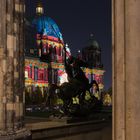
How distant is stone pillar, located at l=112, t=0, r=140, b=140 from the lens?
2.55 m

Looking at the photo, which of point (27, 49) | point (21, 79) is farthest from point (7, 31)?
point (27, 49)

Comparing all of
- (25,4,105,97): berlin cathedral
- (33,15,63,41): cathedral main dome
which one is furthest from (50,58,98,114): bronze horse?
(33,15,63,41): cathedral main dome

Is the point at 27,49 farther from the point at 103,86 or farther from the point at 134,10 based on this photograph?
the point at 134,10

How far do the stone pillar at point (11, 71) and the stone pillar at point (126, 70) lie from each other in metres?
6.67

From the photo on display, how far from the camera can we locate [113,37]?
9.15 ft

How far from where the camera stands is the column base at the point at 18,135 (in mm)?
8906

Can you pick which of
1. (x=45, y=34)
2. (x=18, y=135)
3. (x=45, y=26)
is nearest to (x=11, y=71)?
(x=18, y=135)

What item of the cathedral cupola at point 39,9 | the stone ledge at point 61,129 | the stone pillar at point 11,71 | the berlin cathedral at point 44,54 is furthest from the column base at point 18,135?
the cathedral cupola at point 39,9

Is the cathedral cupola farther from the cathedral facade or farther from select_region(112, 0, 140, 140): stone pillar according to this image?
select_region(112, 0, 140, 140): stone pillar

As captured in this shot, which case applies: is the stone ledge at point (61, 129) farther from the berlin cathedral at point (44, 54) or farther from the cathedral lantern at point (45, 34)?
the cathedral lantern at point (45, 34)

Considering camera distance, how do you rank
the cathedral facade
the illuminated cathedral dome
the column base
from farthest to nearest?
the illuminated cathedral dome
the cathedral facade
the column base

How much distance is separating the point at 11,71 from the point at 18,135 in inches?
63.9

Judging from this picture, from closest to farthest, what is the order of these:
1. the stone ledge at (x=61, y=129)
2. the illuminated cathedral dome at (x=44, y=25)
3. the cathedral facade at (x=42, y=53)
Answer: the stone ledge at (x=61, y=129) < the cathedral facade at (x=42, y=53) < the illuminated cathedral dome at (x=44, y=25)

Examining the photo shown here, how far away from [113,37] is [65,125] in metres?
9.07
